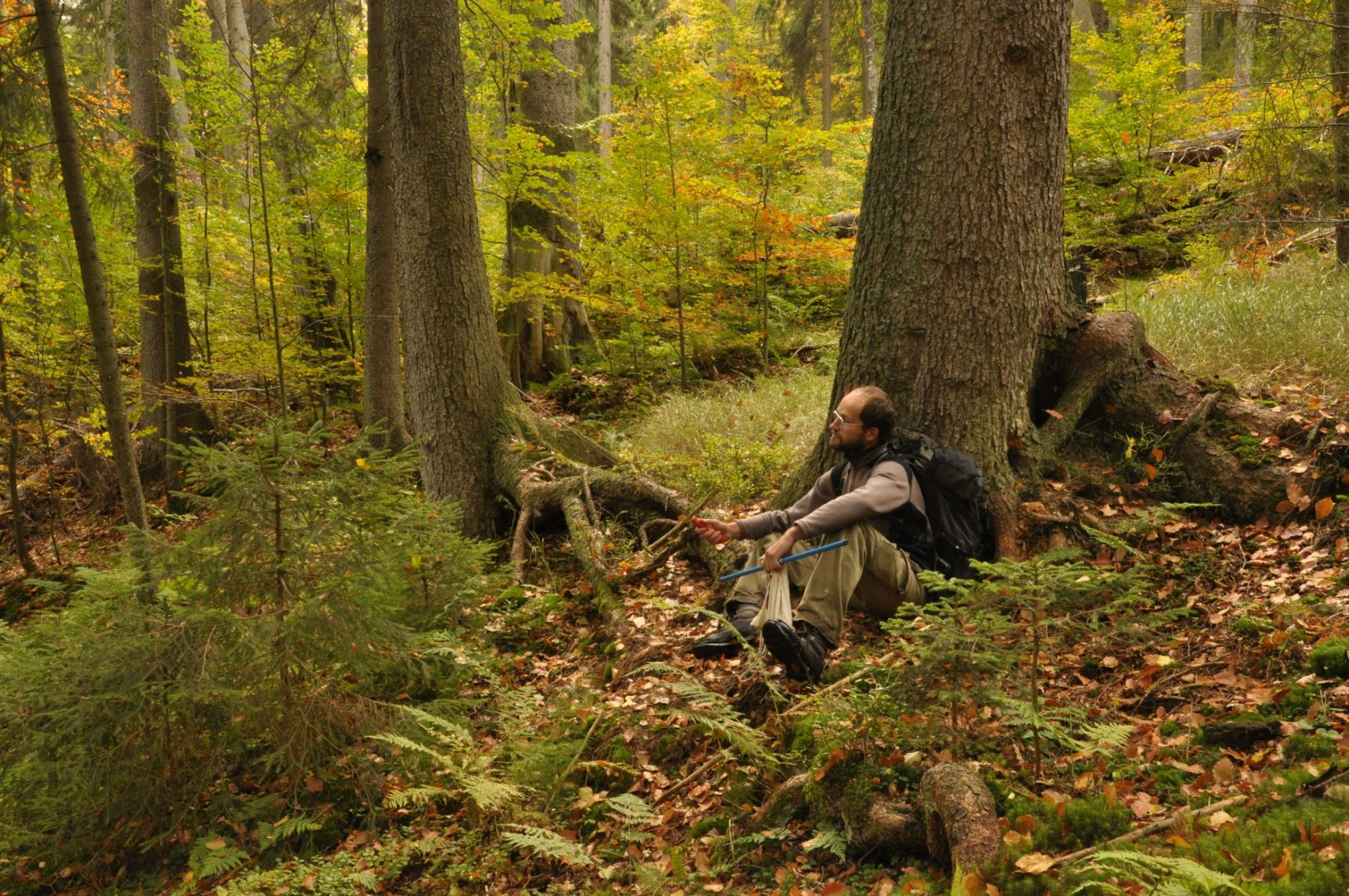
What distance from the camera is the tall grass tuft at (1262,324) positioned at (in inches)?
249

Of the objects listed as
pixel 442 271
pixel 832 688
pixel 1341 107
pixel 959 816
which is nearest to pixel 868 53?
pixel 1341 107

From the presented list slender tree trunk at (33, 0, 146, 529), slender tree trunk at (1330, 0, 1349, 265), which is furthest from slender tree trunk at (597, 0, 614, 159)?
slender tree trunk at (33, 0, 146, 529)

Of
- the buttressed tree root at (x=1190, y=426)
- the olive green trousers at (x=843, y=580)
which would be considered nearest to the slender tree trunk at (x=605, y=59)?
the buttressed tree root at (x=1190, y=426)

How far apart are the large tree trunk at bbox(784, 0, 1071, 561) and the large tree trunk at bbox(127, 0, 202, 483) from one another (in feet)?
29.1

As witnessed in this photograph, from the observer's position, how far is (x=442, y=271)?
291 inches

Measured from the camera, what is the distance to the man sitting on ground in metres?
→ 4.29

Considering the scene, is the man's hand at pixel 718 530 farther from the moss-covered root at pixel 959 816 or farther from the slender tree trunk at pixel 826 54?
the slender tree trunk at pixel 826 54

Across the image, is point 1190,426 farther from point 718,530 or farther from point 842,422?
point 718,530

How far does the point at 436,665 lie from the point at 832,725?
2.59m

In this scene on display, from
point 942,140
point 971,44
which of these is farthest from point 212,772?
point 971,44

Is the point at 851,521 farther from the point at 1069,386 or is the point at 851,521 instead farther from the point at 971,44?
the point at 971,44

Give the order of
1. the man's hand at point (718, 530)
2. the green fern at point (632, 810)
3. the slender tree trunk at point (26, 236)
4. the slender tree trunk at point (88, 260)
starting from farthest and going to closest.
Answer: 1. the slender tree trunk at point (26, 236)
2. the slender tree trunk at point (88, 260)
3. the man's hand at point (718, 530)
4. the green fern at point (632, 810)

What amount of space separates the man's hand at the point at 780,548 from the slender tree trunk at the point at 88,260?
4.30 metres

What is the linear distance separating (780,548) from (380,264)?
19.9ft
